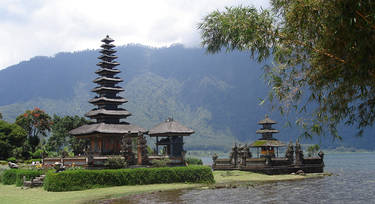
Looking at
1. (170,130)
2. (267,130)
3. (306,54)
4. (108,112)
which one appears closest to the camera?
(306,54)

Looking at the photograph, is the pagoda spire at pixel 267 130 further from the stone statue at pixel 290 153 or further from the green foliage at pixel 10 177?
the green foliage at pixel 10 177

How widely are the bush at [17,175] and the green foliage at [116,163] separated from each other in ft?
20.6

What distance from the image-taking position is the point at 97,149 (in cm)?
5050

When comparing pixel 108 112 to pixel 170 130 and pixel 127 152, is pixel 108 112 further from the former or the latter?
pixel 127 152

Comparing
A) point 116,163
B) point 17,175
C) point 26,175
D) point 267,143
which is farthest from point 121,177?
point 267,143

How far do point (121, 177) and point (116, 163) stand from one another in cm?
381

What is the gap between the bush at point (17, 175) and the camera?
3381 cm

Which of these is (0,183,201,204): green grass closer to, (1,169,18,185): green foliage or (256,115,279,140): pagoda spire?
(1,169,18,185): green foliage

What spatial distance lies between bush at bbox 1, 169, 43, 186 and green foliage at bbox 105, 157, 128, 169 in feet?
20.6

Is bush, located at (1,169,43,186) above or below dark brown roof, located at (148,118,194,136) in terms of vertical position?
below

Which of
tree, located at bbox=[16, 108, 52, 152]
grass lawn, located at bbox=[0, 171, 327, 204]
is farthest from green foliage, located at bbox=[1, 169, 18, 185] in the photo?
tree, located at bbox=[16, 108, 52, 152]

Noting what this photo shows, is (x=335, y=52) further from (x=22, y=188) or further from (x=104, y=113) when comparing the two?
(x=104, y=113)

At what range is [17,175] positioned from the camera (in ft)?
113

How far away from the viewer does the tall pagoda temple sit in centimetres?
4978
